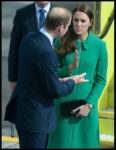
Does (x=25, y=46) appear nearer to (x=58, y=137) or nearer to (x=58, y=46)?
(x=58, y=46)

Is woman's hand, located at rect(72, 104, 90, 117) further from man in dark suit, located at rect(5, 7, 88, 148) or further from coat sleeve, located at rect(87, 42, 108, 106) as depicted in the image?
man in dark suit, located at rect(5, 7, 88, 148)

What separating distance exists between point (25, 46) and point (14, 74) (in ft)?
2.63

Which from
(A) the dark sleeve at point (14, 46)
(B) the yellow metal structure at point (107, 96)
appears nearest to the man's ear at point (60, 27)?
(A) the dark sleeve at point (14, 46)

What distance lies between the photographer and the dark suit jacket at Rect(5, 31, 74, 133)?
8.38 feet

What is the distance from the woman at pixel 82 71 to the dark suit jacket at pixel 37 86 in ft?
1.11

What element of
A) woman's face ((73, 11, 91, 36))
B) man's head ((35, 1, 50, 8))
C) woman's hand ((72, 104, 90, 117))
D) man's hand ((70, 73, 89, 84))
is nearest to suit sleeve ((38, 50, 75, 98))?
man's hand ((70, 73, 89, 84))

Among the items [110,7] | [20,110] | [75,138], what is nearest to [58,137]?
[75,138]

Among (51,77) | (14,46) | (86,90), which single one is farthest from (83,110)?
(14,46)

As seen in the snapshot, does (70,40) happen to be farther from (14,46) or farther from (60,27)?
(14,46)

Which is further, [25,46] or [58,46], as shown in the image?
[58,46]

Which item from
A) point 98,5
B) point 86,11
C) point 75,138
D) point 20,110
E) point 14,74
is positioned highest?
point 98,5

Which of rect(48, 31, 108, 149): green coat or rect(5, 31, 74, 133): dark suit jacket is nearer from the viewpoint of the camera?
rect(5, 31, 74, 133): dark suit jacket

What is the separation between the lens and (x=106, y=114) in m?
4.47

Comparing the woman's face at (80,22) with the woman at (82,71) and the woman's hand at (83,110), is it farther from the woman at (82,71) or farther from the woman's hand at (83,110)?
the woman's hand at (83,110)
